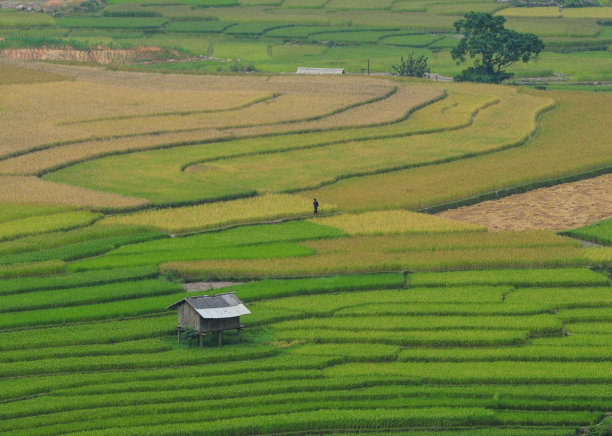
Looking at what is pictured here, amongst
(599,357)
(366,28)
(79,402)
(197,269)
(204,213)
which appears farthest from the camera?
(366,28)

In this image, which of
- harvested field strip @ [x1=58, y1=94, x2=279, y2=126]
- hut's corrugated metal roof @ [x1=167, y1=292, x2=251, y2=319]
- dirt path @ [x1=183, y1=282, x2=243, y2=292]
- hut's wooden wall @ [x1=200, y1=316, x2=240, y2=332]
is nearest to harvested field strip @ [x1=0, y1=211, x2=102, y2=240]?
dirt path @ [x1=183, y1=282, x2=243, y2=292]

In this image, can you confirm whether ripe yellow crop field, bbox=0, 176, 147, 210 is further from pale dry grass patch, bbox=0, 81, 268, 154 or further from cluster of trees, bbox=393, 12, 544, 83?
cluster of trees, bbox=393, 12, 544, 83

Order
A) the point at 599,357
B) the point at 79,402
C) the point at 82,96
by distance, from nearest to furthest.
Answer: the point at 79,402, the point at 599,357, the point at 82,96

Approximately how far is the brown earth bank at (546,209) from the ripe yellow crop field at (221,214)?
554cm

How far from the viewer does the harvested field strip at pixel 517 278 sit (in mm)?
35000

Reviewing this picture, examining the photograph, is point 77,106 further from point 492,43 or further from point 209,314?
point 209,314

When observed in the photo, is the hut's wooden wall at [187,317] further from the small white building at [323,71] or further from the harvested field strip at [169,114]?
the small white building at [323,71]

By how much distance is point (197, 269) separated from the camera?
1389 inches

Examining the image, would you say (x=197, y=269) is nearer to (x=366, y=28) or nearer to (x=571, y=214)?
(x=571, y=214)

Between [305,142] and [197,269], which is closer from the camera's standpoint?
[197,269]

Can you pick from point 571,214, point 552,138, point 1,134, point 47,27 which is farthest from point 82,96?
point 47,27

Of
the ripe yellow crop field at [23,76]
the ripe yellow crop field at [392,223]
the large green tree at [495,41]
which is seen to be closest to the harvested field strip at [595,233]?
the ripe yellow crop field at [392,223]

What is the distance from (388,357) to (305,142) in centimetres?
2727

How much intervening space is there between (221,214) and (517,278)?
1161 cm
